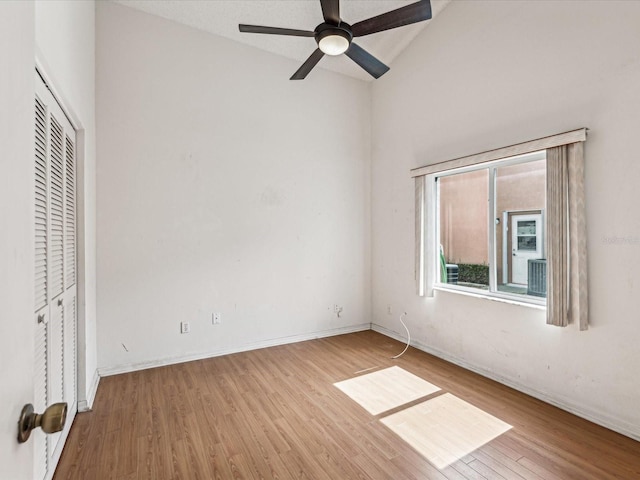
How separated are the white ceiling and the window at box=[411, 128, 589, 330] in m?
1.72

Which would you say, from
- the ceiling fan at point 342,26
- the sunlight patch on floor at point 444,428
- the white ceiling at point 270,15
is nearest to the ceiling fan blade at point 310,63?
the ceiling fan at point 342,26

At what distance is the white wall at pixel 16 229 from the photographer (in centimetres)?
55

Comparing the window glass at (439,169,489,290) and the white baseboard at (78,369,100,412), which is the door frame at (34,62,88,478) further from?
the window glass at (439,169,489,290)

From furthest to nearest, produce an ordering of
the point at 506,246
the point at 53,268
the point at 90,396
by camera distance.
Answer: the point at 506,246, the point at 90,396, the point at 53,268

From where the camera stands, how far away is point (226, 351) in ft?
12.6

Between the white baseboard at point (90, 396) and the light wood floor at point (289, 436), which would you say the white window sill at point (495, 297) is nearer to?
the light wood floor at point (289, 436)

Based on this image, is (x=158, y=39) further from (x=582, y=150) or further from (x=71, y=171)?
(x=582, y=150)

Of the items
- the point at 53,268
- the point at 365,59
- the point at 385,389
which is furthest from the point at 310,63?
the point at 385,389

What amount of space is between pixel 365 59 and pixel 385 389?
9.29 ft

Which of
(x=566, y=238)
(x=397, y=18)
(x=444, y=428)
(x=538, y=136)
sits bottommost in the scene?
(x=444, y=428)

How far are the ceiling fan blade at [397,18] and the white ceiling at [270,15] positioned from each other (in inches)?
49.2

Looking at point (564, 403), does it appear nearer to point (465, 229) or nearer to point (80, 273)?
point (465, 229)

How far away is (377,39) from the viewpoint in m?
4.07

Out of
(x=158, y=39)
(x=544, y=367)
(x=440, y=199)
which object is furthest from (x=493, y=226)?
(x=158, y=39)
